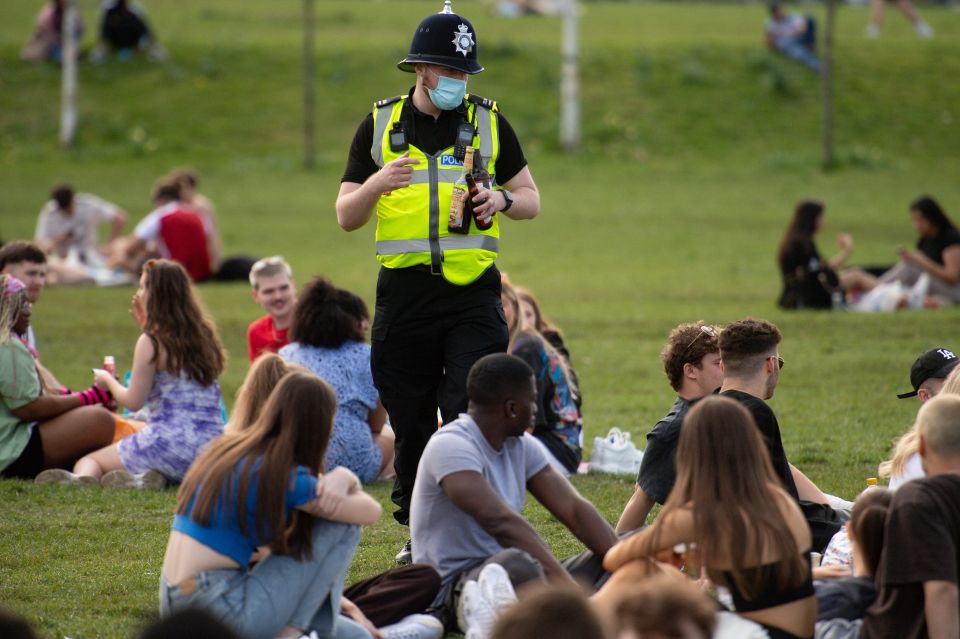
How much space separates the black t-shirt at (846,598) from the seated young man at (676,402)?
1258mm

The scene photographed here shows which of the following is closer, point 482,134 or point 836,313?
point 482,134

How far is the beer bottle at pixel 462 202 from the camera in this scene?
21.8 feet

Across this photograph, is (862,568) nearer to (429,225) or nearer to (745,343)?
(745,343)

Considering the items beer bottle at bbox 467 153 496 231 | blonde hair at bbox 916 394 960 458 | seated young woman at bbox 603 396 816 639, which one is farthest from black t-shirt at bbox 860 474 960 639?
beer bottle at bbox 467 153 496 231

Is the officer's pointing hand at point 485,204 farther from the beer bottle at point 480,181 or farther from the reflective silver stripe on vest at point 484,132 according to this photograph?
the reflective silver stripe on vest at point 484,132

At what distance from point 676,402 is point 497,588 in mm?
1841

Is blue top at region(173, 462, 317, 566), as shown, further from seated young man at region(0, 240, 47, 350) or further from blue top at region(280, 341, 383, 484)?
seated young man at region(0, 240, 47, 350)

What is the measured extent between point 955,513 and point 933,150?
27018 millimetres

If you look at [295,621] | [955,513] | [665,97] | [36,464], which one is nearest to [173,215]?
[36,464]

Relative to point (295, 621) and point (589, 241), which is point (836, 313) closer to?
point (589, 241)

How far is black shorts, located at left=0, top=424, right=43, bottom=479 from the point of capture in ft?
28.7

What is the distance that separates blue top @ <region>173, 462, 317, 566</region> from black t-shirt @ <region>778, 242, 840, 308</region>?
443 inches

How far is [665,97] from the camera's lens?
33.0 m

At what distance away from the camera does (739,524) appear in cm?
472
